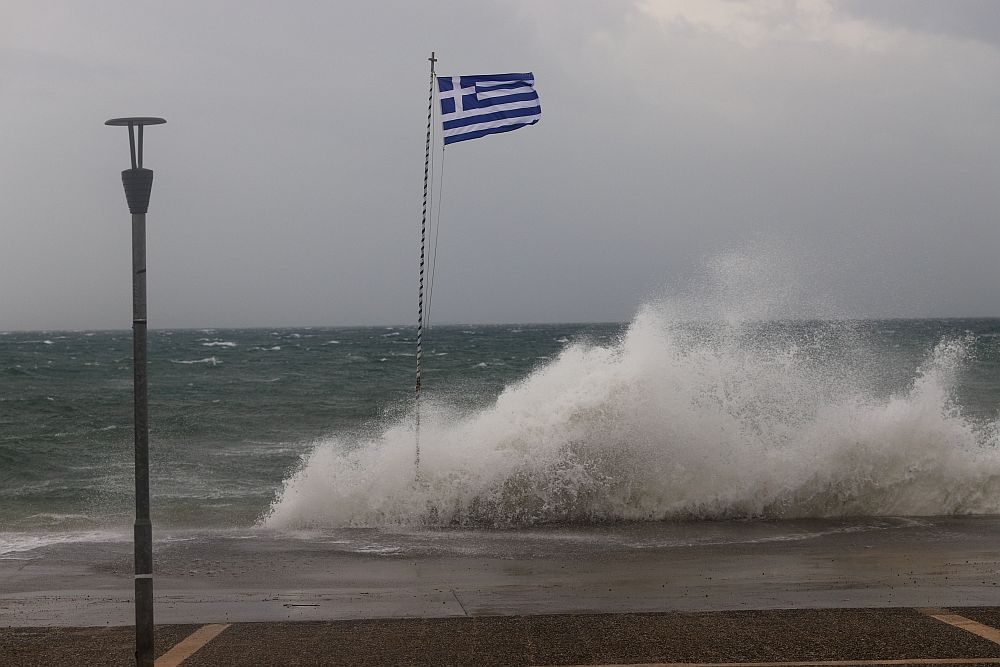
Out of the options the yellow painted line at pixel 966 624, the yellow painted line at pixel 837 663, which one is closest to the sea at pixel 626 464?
the yellow painted line at pixel 966 624

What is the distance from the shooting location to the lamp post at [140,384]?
6.06 m

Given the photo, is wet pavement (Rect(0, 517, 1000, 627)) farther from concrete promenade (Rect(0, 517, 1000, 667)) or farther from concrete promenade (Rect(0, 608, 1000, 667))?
concrete promenade (Rect(0, 608, 1000, 667))

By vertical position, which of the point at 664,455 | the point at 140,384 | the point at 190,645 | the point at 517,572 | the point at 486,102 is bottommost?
the point at 517,572

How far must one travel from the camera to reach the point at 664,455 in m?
14.7

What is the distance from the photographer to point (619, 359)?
16.1 metres

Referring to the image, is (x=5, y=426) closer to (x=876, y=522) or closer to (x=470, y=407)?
(x=470, y=407)

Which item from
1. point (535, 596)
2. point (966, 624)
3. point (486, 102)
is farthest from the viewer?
point (486, 102)

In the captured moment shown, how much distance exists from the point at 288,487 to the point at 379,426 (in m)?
14.9

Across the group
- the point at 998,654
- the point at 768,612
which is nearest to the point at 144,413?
the point at 768,612

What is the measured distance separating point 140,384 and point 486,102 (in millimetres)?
7401

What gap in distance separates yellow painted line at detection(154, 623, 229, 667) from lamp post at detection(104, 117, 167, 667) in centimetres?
50

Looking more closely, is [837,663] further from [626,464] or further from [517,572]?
[626,464]

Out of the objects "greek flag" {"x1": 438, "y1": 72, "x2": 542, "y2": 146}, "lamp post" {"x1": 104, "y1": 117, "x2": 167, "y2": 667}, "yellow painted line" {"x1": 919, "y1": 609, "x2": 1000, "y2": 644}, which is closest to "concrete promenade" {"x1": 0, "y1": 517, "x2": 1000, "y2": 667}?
"yellow painted line" {"x1": 919, "y1": 609, "x2": 1000, "y2": 644}

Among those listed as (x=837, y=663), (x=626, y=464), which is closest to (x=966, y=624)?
(x=837, y=663)
